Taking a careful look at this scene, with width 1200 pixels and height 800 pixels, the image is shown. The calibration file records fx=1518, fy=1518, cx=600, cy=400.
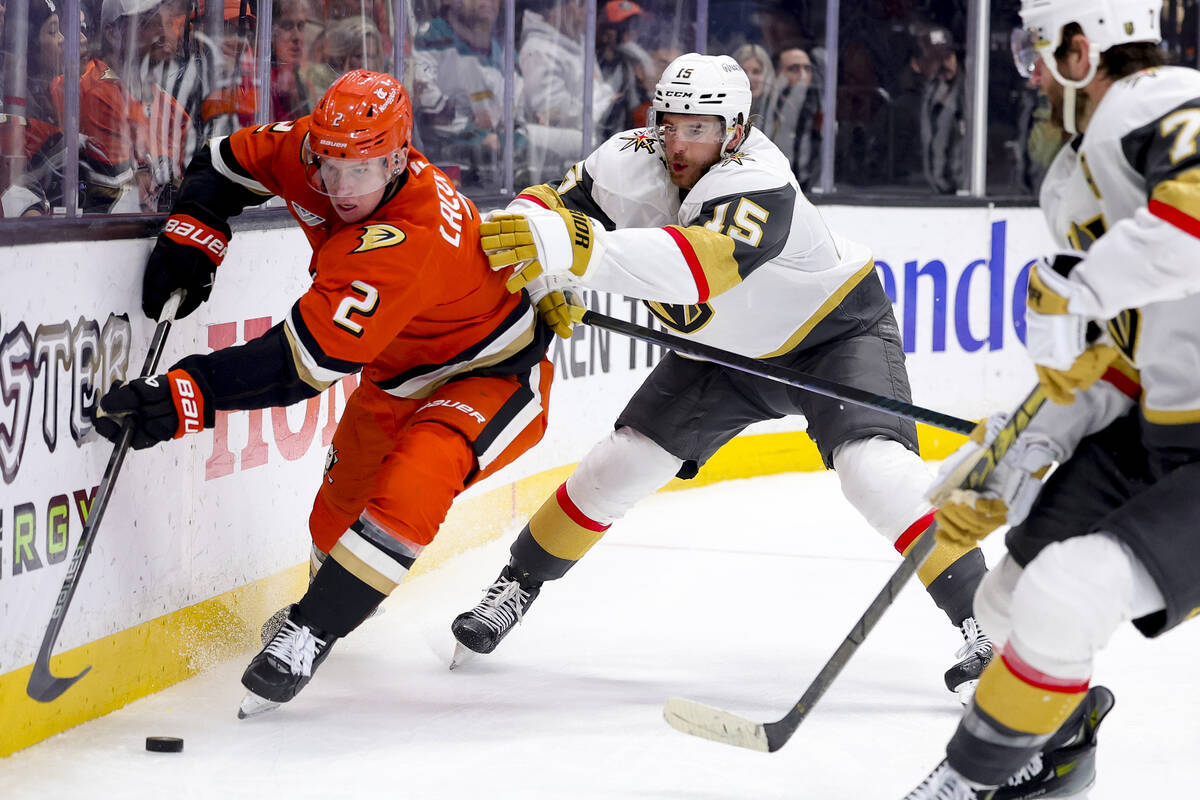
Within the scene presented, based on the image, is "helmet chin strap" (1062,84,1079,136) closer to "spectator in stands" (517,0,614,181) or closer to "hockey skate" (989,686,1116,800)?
"hockey skate" (989,686,1116,800)

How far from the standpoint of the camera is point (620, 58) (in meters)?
5.14

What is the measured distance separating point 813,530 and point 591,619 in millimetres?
1160

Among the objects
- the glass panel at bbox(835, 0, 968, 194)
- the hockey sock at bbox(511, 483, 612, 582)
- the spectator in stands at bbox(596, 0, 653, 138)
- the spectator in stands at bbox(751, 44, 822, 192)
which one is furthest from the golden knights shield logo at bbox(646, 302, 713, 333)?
the glass panel at bbox(835, 0, 968, 194)

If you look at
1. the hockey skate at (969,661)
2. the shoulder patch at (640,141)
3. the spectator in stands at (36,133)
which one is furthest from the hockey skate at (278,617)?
the hockey skate at (969,661)

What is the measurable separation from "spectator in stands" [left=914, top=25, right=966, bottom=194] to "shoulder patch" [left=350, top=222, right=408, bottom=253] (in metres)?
3.66

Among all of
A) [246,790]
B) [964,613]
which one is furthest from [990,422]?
[246,790]

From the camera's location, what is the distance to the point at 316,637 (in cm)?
251

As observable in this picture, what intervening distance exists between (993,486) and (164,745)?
1.33 metres

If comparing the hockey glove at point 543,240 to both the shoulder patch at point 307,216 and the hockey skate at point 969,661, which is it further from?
the hockey skate at point 969,661

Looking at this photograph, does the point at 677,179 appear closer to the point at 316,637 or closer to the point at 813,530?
the point at 316,637

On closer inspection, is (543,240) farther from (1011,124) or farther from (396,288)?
(1011,124)

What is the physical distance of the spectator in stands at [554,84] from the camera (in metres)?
4.75

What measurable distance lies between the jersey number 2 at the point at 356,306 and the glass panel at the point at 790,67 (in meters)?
3.30

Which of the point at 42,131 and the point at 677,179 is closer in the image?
the point at 42,131
